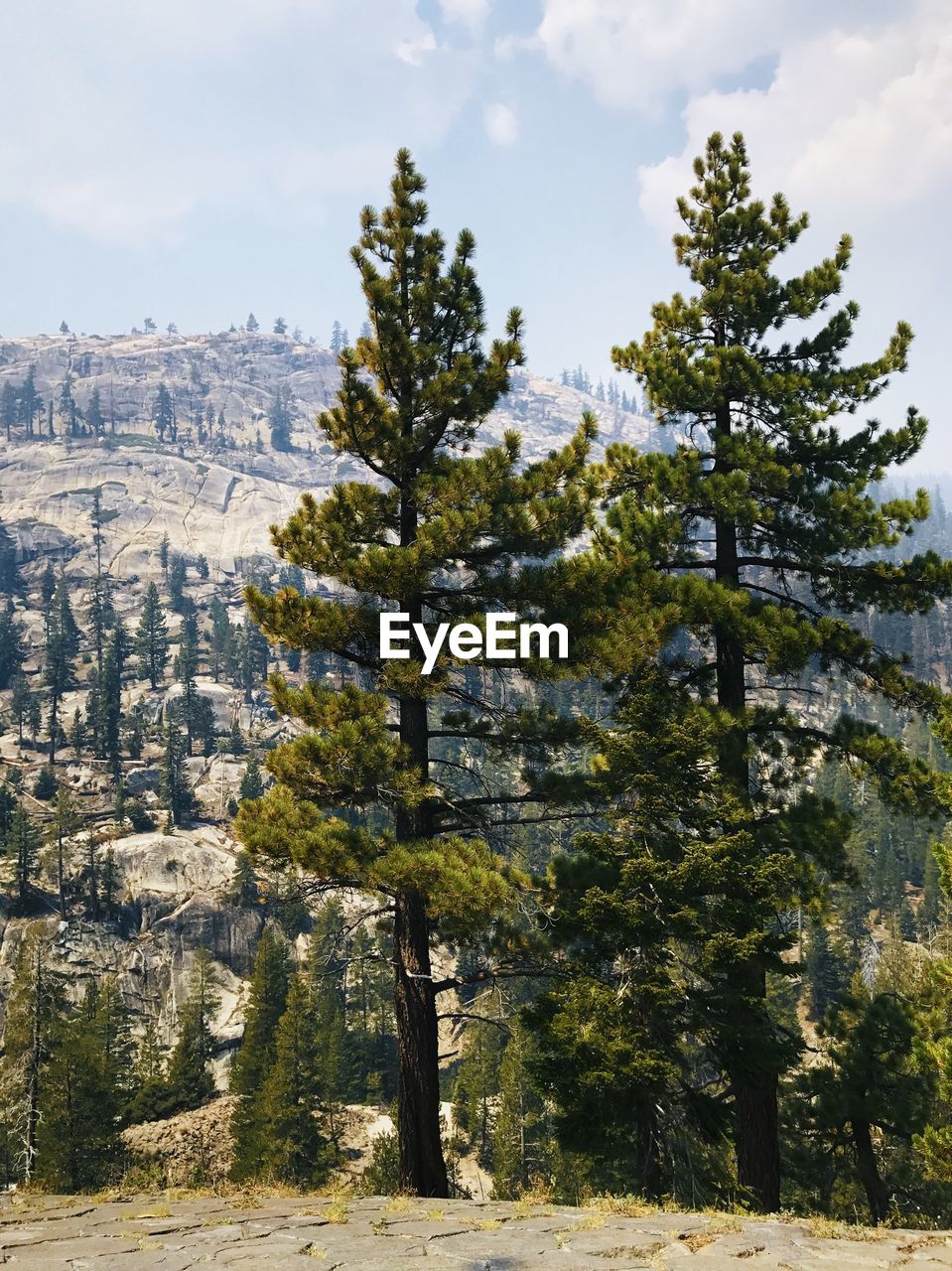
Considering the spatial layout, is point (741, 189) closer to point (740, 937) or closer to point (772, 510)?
point (772, 510)

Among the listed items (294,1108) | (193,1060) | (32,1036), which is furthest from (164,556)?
(32,1036)

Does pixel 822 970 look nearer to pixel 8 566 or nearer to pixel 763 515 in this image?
pixel 763 515

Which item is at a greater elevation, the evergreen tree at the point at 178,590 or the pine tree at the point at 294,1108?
the evergreen tree at the point at 178,590

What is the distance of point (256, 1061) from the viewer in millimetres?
45531

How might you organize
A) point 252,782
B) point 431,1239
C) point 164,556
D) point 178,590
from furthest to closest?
point 164,556, point 178,590, point 252,782, point 431,1239

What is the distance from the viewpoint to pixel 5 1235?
6965 mm

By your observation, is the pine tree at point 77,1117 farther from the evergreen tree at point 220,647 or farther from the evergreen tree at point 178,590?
the evergreen tree at point 178,590

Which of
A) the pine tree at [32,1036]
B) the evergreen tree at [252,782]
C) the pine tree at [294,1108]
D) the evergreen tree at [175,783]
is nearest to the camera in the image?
the pine tree at [32,1036]

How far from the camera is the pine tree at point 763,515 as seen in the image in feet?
38.3

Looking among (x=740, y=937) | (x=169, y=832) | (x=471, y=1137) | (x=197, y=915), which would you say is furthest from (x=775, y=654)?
(x=169, y=832)

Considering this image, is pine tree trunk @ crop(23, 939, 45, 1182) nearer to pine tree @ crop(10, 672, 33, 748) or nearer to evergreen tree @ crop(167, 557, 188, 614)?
pine tree @ crop(10, 672, 33, 748)

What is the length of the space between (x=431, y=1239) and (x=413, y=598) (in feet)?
24.0

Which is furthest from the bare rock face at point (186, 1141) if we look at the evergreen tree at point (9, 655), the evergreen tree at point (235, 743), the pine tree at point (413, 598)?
the evergreen tree at point (9, 655)

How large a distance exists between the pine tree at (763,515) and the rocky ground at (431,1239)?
14.5ft
